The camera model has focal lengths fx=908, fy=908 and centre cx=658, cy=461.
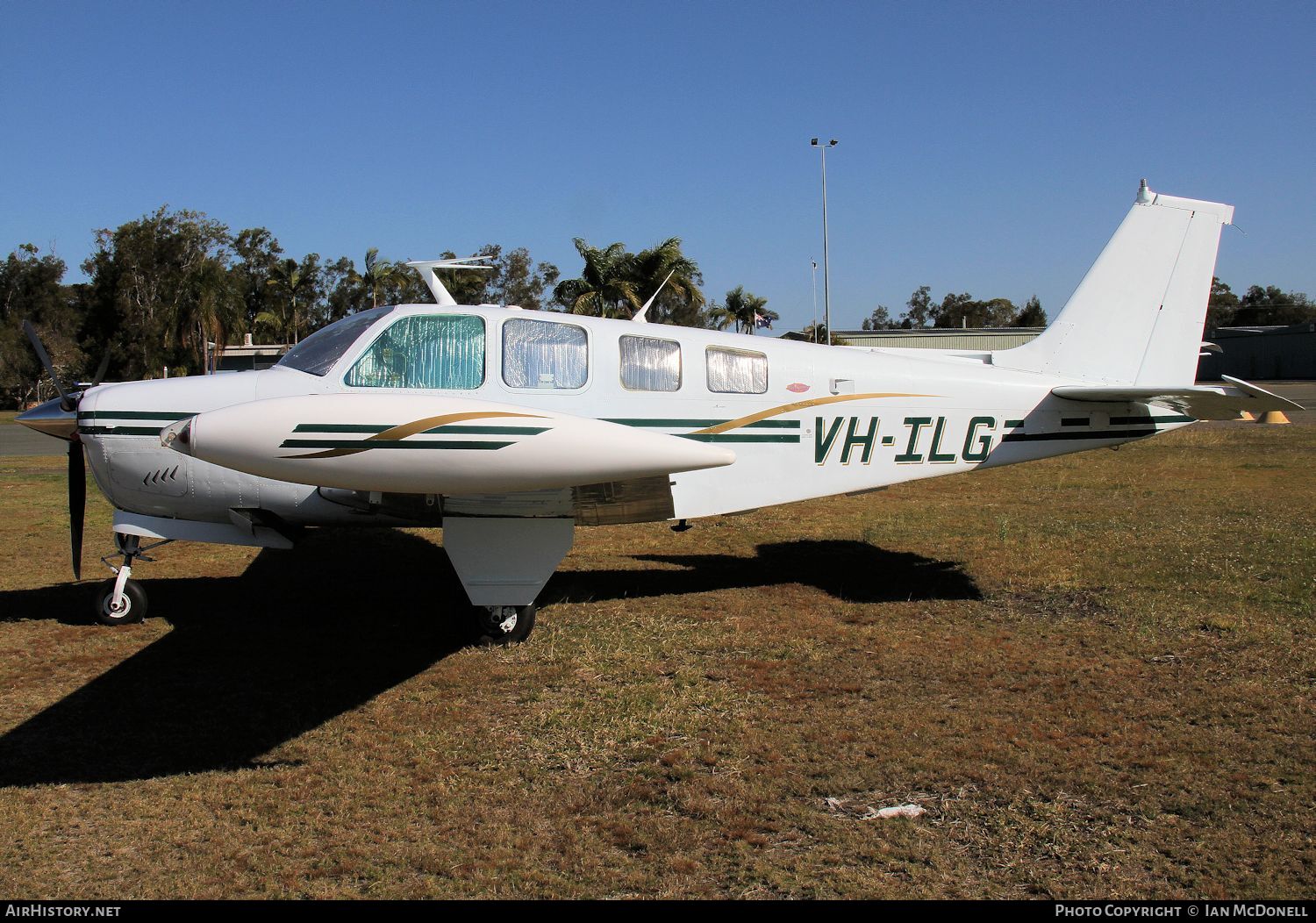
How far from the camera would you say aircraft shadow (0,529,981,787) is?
5223 mm

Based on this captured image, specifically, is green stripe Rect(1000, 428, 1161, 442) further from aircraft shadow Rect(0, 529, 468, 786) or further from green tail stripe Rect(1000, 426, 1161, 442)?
aircraft shadow Rect(0, 529, 468, 786)

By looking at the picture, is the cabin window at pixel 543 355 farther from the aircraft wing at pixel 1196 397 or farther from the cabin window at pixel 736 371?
the aircraft wing at pixel 1196 397

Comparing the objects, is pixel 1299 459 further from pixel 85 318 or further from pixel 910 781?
pixel 85 318

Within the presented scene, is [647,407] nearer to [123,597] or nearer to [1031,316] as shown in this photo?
[123,597]

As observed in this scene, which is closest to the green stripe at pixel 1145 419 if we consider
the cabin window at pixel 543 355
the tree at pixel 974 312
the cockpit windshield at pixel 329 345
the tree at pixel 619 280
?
the cabin window at pixel 543 355

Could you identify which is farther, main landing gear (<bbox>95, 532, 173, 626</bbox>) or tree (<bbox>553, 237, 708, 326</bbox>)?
tree (<bbox>553, 237, 708, 326</bbox>)

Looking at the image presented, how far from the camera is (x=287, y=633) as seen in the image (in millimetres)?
7457

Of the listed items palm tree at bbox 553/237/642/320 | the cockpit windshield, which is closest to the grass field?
the cockpit windshield

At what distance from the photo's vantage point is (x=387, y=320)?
6695 mm

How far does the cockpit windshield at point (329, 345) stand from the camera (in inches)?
263

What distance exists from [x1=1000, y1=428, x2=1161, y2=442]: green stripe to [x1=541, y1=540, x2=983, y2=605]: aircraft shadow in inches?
56.7

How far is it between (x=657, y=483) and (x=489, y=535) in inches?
51.2

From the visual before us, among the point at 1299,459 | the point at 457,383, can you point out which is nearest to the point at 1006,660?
the point at 457,383

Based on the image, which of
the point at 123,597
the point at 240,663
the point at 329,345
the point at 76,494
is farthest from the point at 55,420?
the point at 240,663
